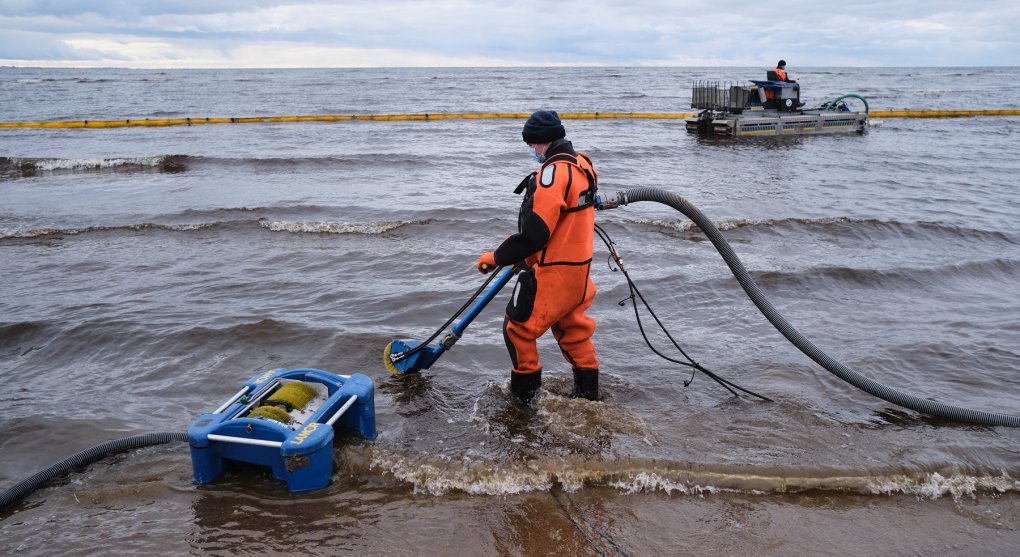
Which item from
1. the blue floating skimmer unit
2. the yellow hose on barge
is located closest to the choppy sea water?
the blue floating skimmer unit

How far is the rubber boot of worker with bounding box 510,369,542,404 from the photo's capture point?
4.48 metres

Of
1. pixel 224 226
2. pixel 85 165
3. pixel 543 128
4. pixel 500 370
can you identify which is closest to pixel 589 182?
pixel 543 128

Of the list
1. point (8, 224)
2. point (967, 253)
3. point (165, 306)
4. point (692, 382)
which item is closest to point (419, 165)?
point (8, 224)

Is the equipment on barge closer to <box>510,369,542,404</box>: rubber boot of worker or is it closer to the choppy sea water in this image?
the choppy sea water

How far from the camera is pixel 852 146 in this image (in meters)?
21.3

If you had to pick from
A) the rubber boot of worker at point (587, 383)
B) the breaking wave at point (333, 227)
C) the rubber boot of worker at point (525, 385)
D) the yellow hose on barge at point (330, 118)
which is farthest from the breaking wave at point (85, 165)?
the rubber boot of worker at point (587, 383)

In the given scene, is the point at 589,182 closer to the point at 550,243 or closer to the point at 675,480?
the point at 550,243

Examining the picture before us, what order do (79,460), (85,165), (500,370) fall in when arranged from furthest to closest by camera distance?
(85,165)
(500,370)
(79,460)

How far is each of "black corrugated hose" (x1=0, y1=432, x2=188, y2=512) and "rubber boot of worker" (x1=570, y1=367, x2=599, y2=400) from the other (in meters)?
2.42

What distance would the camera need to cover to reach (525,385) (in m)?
4.50

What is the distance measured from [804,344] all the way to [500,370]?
7.45 ft

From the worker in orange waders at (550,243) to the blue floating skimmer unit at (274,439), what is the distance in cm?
106

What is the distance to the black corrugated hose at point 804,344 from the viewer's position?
14.2 feet

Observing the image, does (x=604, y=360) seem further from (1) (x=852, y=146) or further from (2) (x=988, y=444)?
(1) (x=852, y=146)
